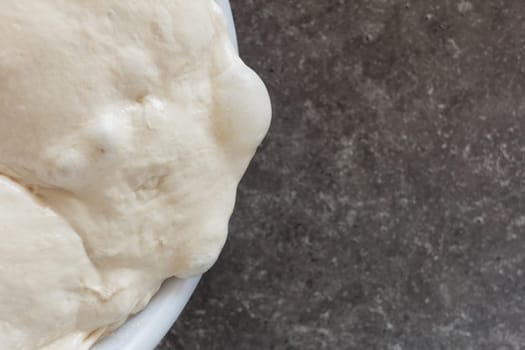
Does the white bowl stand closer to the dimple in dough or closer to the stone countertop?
the dimple in dough

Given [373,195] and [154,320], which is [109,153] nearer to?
[154,320]

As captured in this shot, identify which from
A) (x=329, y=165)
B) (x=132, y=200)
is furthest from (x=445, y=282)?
(x=132, y=200)

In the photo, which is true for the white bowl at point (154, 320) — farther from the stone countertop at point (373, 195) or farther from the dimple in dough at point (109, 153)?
the stone countertop at point (373, 195)

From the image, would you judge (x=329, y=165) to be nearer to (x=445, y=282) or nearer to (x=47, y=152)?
(x=445, y=282)

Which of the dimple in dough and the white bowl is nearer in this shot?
the dimple in dough

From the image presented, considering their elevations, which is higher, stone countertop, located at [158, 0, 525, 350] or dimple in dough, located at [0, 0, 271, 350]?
dimple in dough, located at [0, 0, 271, 350]

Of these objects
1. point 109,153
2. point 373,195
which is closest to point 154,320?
point 109,153

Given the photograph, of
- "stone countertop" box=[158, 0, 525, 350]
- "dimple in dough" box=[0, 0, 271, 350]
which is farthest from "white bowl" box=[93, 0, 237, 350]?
"stone countertop" box=[158, 0, 525, 350]
